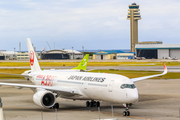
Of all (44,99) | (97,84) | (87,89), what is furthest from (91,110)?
(44,99)

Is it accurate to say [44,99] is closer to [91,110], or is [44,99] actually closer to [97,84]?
[91,110]

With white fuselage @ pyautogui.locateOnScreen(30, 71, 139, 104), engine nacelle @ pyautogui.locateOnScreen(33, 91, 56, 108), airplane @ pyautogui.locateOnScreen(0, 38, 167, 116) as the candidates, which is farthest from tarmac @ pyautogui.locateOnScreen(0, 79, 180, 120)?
white fuselage @ pyautogui.locateOnScreen(30, 71, 139, 104)

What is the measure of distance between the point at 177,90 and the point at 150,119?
24.6 m

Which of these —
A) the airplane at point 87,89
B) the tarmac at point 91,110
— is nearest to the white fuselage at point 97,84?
the airplane at point 87,89

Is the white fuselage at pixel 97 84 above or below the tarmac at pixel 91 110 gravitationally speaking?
above

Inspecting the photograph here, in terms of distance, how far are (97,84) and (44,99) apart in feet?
20.0

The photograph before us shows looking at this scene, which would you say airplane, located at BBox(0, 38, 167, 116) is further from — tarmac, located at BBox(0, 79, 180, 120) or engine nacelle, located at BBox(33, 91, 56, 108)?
tarmac, located at BBox(0, 79, 180, 120)

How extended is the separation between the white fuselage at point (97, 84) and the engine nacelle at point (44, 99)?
2607 mm

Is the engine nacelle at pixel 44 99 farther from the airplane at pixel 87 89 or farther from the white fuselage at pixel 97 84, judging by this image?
the white fuselage at pixel 97 84

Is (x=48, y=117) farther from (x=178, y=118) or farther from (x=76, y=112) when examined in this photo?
(x=178, y=118)

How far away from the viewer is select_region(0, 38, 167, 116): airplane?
2880 cm

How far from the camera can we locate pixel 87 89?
32219mm

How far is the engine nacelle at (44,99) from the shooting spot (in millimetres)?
31734

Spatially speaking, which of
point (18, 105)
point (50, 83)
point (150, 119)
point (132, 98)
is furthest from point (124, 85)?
point (18, 105)
